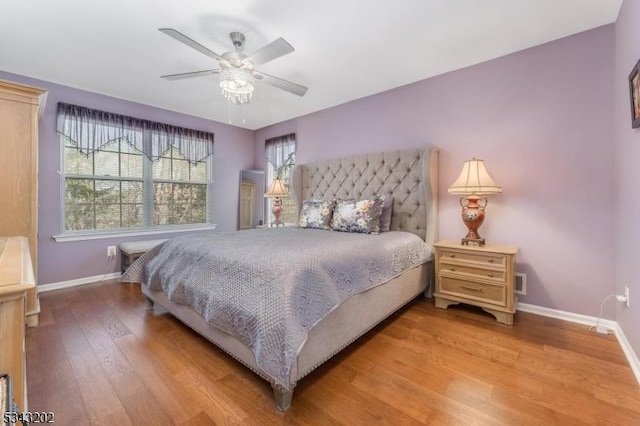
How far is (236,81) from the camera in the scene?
7.32 ft

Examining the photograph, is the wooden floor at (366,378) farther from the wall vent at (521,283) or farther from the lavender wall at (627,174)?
the lavender wall at (627,174)

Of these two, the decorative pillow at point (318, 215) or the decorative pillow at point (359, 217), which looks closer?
the decorative pillow at point (359, 217)

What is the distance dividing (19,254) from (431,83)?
11.6ft

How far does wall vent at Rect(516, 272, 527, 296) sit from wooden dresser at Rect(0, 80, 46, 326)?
4.18 metres

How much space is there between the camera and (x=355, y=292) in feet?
6.10

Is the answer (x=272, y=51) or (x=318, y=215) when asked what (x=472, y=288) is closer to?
(x=318, y=215)

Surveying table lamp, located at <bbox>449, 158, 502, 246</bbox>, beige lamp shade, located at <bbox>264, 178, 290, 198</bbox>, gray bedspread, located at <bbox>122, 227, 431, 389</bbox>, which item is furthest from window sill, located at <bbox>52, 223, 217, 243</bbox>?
table lamp, located at <bbox>449, 158, 502, 246</bbox>

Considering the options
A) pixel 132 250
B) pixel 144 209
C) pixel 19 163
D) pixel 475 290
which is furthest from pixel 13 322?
pixel 144 209

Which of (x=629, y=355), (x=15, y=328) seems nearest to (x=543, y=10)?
(x=629, y=355)

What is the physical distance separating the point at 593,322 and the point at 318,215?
2.61 meters

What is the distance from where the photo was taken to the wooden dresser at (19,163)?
2.20m

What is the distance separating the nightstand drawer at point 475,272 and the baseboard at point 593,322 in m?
0.57

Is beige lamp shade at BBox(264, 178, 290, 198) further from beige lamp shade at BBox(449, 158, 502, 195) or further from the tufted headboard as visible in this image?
beige lamp shade at BBox(449, 158, 502, 195)

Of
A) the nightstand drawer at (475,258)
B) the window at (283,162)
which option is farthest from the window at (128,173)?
the nightstand drawer at (475,258)
